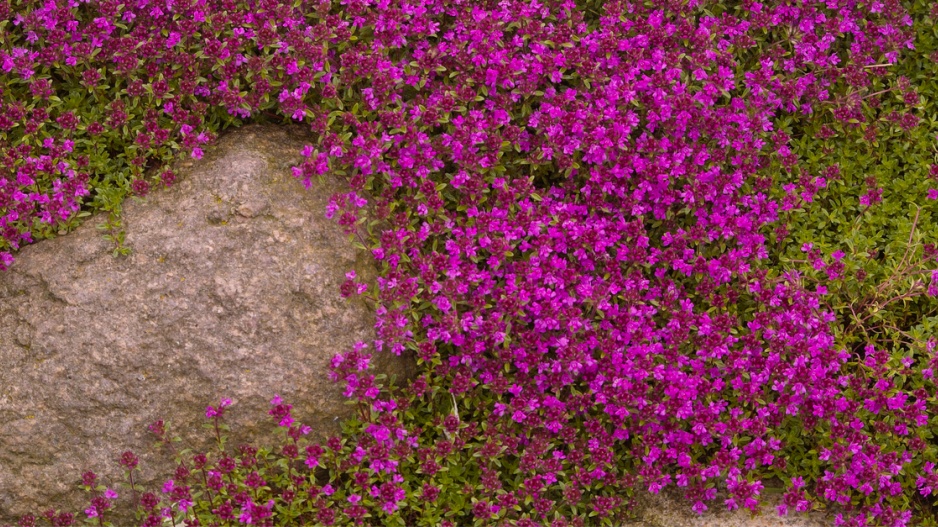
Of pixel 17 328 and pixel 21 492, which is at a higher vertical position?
pixel 17 328

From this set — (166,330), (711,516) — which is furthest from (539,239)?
(166,330)

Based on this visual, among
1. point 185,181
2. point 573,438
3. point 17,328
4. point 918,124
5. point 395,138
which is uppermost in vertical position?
point 918,124

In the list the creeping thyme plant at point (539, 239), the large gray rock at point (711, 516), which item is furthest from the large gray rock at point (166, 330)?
the large gray rock at point (711, 516)

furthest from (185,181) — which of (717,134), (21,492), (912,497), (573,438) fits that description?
(912,497)

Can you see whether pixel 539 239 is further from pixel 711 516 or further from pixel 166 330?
pixel 166 330

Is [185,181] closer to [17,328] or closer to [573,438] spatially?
[17,328]
